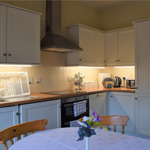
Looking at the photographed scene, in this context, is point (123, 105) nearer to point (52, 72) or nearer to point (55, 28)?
point (52, 72)

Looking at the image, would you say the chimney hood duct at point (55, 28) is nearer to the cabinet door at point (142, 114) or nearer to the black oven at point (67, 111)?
the black oven at point (67, 111)

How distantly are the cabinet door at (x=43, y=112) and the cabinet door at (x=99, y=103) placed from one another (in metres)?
0.87

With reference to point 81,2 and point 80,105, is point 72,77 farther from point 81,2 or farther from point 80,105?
point 81,2

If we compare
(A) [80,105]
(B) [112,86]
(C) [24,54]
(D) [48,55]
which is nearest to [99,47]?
(B) [112,86]

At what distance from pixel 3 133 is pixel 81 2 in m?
3.64

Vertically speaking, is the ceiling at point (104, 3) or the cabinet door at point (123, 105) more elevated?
the ceiling at point (104, 3)

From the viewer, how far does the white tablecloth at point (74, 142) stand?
1.32 m

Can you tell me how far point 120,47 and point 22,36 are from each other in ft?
7.30

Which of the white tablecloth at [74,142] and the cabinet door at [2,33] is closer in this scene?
the white tablecloth at [74,142]

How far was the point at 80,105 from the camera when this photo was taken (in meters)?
3.29

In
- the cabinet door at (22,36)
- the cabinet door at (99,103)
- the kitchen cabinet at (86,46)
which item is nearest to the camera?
the cabinet door at (22,36)

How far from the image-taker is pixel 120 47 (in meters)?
4.18

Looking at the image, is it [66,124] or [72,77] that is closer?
[66,124]

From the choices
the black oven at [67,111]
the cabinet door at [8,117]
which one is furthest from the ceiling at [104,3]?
the cabinet door at [8,117]
